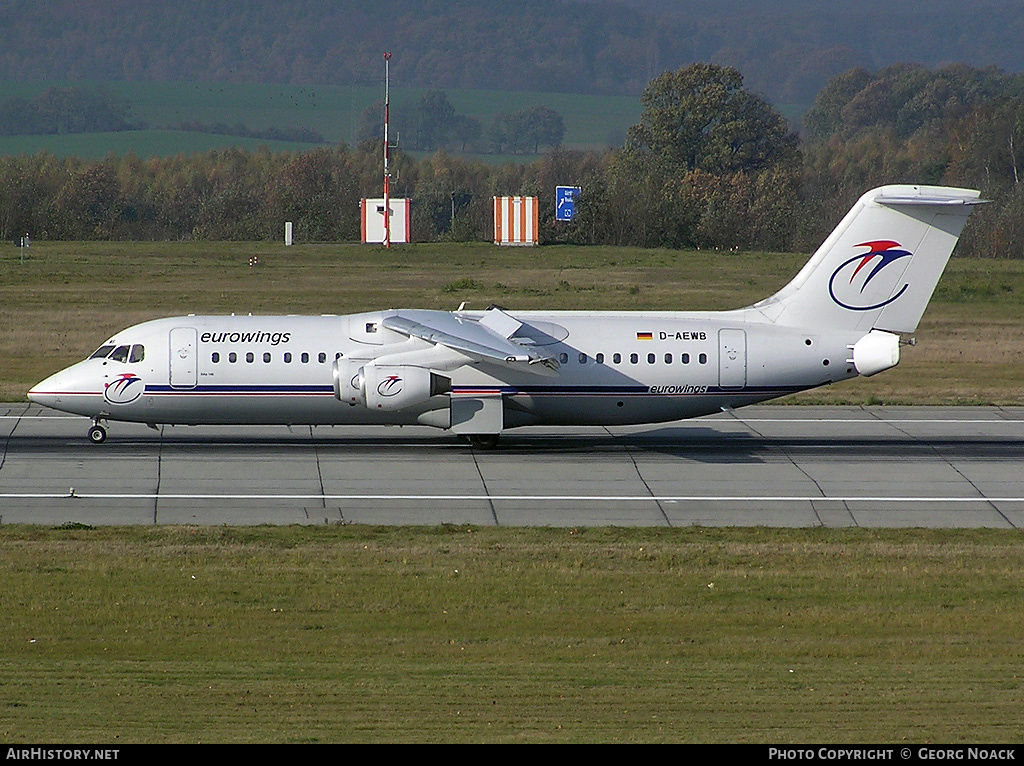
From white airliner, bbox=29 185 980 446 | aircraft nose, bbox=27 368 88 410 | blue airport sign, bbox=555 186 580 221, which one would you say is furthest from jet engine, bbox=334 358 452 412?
blue airport sign, bbox=555 186 580 221

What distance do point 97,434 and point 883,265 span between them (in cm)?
1897

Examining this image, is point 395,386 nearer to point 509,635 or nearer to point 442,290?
point 509,635

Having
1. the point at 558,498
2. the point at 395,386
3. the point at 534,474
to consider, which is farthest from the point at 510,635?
the point at 395,386

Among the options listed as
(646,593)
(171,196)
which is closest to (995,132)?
(171,196)

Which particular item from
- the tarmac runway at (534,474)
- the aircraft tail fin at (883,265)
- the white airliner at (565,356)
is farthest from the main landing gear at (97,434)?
the aircraft tail fin at (883,265)

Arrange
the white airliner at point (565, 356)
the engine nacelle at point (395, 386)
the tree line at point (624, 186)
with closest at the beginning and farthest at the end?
the engine nacelle at point (395, 386) → the white airliner at point (565, 356) → the tree line at point (624, 186)

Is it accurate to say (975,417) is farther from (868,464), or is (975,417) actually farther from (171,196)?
(171,196)

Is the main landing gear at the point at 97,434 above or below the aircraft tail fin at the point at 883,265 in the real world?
below

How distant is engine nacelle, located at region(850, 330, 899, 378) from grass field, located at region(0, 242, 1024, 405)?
9.57m

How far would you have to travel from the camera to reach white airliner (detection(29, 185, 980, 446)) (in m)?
33.2

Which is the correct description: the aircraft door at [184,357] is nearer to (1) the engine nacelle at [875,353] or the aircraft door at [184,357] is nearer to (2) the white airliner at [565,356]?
(2) the white airliner at [565,356]

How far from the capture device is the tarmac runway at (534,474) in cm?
2761

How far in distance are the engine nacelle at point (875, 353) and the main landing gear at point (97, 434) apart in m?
17.8

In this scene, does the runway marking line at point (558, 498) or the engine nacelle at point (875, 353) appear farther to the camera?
the engine nacelle at point (875, 353)
